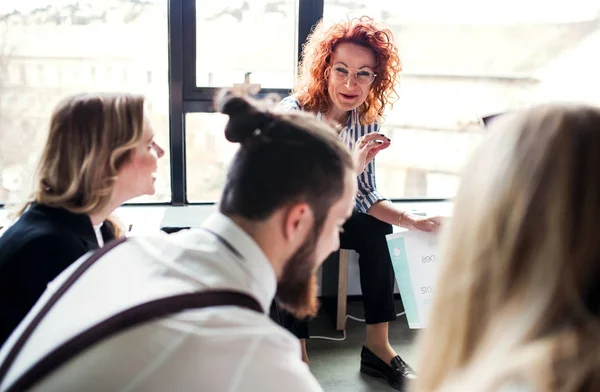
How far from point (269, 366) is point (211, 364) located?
8 cm

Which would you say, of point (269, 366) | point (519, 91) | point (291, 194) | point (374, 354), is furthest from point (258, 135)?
point (519, 91)

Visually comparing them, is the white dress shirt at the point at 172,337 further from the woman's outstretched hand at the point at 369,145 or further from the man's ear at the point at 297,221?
the woman's outstretched hand at the point at 369,145

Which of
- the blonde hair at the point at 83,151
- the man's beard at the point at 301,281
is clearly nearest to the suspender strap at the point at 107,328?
the man's beard at the point at 301,281

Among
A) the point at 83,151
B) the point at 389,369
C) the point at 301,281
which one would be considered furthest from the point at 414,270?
the point at 83,151

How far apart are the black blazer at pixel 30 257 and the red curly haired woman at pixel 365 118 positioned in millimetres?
1113

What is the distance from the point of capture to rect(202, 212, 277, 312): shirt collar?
0.92 meters

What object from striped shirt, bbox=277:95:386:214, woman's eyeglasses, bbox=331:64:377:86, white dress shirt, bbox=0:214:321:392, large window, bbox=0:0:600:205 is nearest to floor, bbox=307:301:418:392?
striped shirt, bbox=277:95:386:214

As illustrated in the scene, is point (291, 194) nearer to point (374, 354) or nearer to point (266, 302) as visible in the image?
point (266, 302)

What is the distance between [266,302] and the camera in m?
0.95

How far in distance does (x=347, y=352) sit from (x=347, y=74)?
3.66ft

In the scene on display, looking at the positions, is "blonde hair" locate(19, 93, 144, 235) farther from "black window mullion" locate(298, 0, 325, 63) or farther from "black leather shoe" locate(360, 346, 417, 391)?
"black window mullion" locate(298, 0, 325, 63)

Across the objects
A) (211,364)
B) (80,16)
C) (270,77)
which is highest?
(80,16)

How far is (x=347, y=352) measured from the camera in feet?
7.97

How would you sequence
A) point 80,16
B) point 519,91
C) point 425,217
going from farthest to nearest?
point 519,91 → point 80,16 → point 425,217
